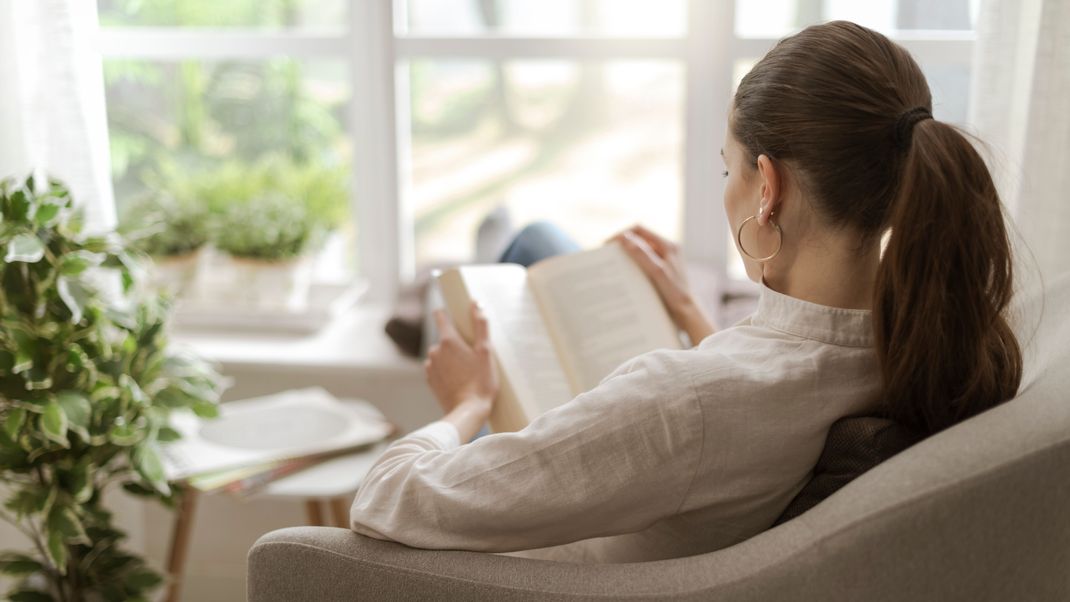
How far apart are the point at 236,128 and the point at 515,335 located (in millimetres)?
1436

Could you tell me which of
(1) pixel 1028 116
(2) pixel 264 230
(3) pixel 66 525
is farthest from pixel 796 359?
(2) pixel 264 230

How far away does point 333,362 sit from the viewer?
2.20 meters

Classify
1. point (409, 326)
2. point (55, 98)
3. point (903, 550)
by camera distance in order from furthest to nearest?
point (409, 326)
point (55, 98)
point (903, 550)

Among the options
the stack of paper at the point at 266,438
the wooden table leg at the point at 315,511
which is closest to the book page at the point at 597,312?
the stack of paper at the point at 266,438

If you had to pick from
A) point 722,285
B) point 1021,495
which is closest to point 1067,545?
point 1021,495

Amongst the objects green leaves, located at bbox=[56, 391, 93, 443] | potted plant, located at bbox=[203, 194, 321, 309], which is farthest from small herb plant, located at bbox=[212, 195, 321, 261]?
green leaves, located at bbox=[56, 391, 93, 443]

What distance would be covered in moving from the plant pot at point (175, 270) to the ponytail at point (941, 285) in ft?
5.89

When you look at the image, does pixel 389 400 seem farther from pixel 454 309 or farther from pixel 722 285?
pixel 454 309

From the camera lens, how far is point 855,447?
99 cm

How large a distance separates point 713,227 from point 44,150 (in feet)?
4.65

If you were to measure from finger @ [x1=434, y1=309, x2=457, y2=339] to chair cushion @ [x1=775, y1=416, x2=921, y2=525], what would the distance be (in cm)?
54

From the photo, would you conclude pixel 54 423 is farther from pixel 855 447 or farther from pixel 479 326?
pixel 855 447

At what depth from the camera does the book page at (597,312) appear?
4.58 ft

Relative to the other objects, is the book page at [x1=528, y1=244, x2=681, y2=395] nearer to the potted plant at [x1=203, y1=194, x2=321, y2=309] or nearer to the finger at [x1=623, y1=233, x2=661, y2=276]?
the finger at [x1=623, y1=233, x2=661, y2=276]
